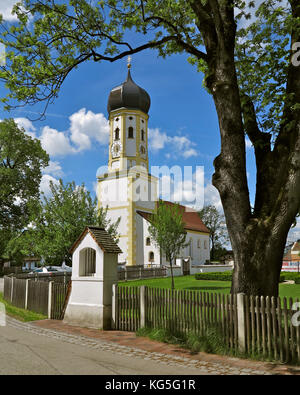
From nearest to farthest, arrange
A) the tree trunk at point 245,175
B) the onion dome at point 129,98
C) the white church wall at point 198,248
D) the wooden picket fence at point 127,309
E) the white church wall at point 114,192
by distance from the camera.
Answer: the tree trunk at point 245,175 < the wooden picket fence at point 127,309 < the onion dome at point 129,98 < the white church wall at point 114,192 < the white church wall at point 198,248

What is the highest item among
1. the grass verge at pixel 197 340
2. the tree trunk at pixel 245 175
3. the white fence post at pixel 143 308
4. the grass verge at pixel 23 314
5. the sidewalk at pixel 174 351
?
the tree trunk at pixel 245 175

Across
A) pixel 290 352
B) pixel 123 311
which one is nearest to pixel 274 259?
pixel 290 352

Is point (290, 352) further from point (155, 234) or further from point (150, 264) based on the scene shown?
point (150, 264)

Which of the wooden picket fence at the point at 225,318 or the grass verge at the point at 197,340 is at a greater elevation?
the wooden picket fence at the point at 225,318

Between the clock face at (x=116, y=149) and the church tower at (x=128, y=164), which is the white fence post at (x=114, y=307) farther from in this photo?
the clock face at (x=116, y=149)

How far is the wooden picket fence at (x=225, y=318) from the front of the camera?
6594mm

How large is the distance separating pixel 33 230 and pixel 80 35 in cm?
1257

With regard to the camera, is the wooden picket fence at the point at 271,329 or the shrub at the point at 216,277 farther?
the shrub at the point at 216,277

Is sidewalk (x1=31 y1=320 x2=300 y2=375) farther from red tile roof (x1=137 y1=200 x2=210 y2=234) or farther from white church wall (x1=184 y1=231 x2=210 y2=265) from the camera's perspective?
red tile roof (x1=137 y1=200 x2=210 y2=234)

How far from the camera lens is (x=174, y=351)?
294 inches

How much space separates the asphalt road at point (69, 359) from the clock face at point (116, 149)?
30787mm

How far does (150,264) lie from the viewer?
36.0 m

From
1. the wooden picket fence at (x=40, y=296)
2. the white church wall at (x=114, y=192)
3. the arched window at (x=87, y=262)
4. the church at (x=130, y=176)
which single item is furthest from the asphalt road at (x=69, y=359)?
the white church wall at (x=114, y=192)

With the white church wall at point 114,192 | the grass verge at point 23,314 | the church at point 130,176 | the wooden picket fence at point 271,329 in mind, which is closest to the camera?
the wooden picket fence at point 271,329
